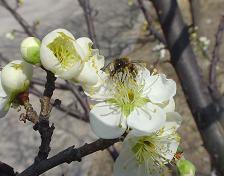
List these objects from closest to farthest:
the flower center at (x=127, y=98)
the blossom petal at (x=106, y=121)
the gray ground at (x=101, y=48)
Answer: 1. the blossom petal at (x=106, y=121)
2. the flower center at (x=127, y=98)
3. the gray ground at (x=101, y=48)

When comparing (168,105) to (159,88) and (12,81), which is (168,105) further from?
(12,81)

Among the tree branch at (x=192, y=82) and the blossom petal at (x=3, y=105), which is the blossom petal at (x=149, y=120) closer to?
the blossom petal at (x=3, y=105)

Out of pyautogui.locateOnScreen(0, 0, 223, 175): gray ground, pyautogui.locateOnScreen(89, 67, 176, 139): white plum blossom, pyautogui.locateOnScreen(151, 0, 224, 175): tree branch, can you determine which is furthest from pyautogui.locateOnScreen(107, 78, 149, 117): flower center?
pyautogui.locateOnScreen(0, 0, 223, 175): gray ground

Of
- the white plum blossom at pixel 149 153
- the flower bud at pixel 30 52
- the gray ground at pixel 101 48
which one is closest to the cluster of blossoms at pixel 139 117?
the white plum blossom at pixel 149 153

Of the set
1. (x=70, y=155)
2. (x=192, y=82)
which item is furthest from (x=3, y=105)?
(x=192, y=82)

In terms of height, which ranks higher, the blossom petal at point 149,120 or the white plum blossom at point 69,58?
the white plum blossom at point 69,58

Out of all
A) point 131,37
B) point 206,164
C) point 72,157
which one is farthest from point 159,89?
point 131,37

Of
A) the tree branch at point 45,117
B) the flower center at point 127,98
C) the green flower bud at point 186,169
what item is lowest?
the green flower bud at point 186,169

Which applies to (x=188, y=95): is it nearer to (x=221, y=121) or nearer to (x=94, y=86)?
(x=221, y=121)

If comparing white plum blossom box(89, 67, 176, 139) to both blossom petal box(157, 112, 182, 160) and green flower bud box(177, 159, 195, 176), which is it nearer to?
blossom petal box(157, 112, 182, 160)
